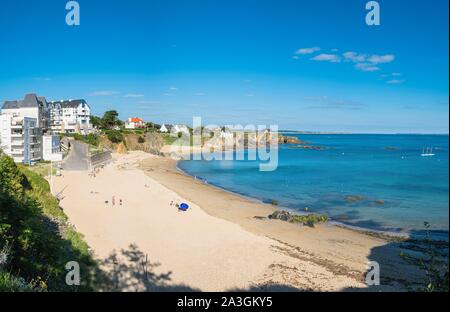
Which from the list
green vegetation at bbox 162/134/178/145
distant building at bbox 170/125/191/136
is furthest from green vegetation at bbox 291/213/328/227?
distant building at bbox 170/125/191/136

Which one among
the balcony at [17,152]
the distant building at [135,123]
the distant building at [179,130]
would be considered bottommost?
the balcony at [17,152]

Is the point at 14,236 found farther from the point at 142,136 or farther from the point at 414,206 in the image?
the point at 142,136

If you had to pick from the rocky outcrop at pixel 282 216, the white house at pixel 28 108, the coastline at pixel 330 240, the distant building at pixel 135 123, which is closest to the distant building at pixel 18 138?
the white house at pixel 28 108

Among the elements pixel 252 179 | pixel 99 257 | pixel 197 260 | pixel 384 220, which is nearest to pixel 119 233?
pixel 99 257

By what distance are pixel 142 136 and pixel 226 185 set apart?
138ft

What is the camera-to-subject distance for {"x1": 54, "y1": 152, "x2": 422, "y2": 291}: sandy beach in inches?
457

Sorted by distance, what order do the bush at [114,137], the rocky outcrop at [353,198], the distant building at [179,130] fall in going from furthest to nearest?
the distant building at [179,130] < the bush at [114,137] < the rocky outcrop at [353,198]

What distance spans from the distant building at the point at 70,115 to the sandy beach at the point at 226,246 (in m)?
47.6

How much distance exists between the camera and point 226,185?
39688 mm

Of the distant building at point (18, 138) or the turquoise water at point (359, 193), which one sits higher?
the distant building at point (18, 138)

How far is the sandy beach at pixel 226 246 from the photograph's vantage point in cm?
1160

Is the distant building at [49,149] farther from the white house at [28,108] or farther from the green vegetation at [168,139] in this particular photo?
the green vegetation at [168,139]

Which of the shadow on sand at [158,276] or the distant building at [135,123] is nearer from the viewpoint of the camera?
the shadow on sand at [158,276]

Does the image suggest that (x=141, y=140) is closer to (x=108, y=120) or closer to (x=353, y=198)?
(x=108, y=120)
